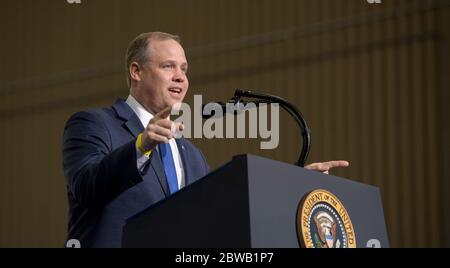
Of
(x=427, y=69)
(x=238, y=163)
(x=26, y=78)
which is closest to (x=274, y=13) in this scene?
(x=427, y=69)

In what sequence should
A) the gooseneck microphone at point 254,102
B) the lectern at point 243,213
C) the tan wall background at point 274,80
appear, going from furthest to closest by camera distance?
the tan wall background at point 274,80 < the gooseneck microphone at point 254,102 < the lectern at point 243,213

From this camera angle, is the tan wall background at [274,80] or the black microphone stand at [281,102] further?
the tan wall background at [274,80]

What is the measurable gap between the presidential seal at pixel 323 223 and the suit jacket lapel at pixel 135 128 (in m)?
0.62

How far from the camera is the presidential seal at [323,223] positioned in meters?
1.57

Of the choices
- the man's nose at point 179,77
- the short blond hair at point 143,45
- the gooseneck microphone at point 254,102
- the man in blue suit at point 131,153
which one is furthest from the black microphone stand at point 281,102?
the short blond hair at point 143,45

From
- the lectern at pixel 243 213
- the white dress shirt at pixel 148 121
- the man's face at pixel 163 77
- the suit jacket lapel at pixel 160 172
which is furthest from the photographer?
the man's face at pixel 163 77

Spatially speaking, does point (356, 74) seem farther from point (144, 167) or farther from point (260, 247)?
point (260, 247)

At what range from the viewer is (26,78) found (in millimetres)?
5039

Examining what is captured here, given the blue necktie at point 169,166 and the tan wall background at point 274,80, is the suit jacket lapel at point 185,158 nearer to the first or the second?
the blue necktie at point 169,166

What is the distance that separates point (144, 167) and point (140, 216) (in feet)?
0.79

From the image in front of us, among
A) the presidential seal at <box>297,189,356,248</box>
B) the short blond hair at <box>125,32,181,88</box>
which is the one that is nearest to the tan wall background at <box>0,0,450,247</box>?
the short blond hair at <box>125,32,181,88</box>

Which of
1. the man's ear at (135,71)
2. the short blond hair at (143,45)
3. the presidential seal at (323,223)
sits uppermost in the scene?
the short blond hair at (143,45)

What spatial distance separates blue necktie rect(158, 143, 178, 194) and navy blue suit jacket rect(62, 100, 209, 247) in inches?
1.6

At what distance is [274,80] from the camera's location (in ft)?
15.6
